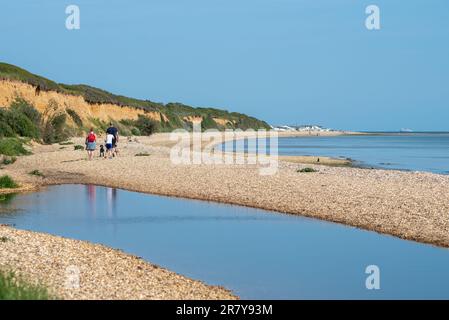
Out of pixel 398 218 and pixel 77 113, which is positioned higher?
pixel 77 113

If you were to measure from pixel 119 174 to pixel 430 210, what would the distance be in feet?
42.8

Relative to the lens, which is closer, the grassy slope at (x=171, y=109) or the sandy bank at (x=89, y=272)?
the sandy bank at (x=89, y=272)

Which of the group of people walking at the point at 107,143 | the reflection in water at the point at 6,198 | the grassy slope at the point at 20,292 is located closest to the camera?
the grassy slope at the point at 20,292

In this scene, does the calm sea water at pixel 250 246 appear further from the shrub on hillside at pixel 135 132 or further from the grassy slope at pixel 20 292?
the shrub on hillside at pixel 135 132

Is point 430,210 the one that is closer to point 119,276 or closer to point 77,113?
point 119,276

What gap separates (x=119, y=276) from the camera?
9.45 meters

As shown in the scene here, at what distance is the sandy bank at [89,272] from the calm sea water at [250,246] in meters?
0.54

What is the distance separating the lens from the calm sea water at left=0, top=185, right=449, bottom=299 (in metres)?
9.74

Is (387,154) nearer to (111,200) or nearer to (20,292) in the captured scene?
(111,200)

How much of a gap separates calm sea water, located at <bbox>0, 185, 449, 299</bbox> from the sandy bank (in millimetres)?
537

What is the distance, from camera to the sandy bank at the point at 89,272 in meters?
8.35

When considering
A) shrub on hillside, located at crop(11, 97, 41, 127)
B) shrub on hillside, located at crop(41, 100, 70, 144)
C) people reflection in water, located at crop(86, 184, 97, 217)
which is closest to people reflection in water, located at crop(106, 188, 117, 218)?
people reflection in water, located at crop(86, 184, 97, 217)

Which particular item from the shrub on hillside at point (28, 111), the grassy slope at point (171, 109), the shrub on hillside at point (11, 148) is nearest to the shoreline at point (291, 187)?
the shrub on hillside at point (11, 148)
